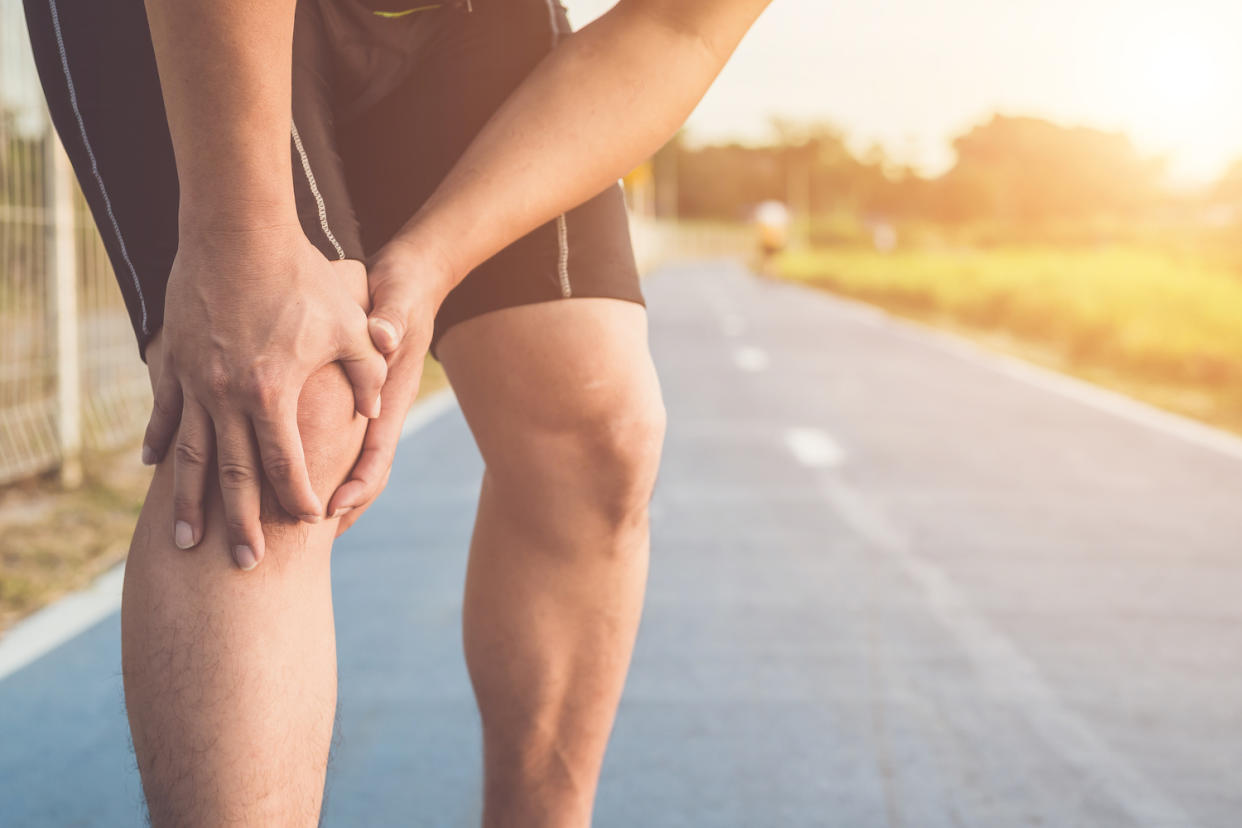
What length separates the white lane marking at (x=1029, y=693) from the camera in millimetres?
2074

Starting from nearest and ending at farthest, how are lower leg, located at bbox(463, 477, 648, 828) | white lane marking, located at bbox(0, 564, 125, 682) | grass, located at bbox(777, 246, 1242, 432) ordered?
lower leg, located at bbox(463, 477, 648, 828), white lane marking, located at bbox(0, 564, 125, 682), grass, located at bbox(777, 246, 1242, 432)

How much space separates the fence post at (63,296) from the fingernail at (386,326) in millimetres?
4143

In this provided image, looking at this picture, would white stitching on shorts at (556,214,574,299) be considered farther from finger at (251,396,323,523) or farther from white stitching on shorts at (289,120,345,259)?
finger at (251,396,323,523)

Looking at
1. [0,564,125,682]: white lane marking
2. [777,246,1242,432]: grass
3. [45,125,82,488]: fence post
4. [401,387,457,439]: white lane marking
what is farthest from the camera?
[777,246,1242,432]: grass

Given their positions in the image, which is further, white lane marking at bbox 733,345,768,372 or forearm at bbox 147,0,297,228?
white lane marking at bbox 733,345,768,372

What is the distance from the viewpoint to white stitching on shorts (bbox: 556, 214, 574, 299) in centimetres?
123

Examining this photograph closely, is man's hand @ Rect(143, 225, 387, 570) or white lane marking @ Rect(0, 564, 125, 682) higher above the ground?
man's hand @ Rect(143, 225, 387, 570)

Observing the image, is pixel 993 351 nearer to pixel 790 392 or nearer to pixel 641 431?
pixel 790 392

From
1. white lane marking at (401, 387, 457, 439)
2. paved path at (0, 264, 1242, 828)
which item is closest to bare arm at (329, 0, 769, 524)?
paved path at (0, 264, 1242, 828)

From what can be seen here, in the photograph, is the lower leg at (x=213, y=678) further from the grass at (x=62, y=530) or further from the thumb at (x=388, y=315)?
the grass at (x=62, y=530)

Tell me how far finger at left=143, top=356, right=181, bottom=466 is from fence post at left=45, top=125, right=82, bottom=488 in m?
4.05

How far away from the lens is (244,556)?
2.96ft

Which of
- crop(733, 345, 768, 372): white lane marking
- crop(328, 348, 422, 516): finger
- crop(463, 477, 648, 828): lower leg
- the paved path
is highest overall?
crop(328, 348, 422, 516): finger

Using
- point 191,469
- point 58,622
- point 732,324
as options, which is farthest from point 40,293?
point 732,324
